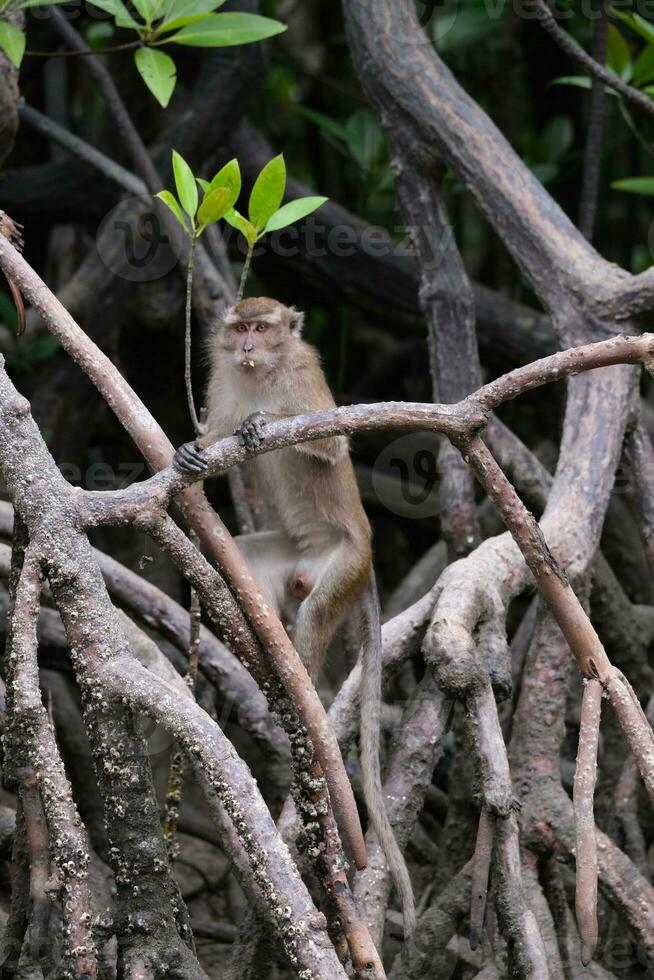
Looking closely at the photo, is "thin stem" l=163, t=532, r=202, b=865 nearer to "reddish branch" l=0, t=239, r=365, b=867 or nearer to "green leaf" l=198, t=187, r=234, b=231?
"reddish branch" l=0, t=239, r=365, b=867

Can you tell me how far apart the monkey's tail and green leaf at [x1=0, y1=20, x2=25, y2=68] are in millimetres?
1823

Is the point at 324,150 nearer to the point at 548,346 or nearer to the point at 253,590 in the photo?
the point at 548,346

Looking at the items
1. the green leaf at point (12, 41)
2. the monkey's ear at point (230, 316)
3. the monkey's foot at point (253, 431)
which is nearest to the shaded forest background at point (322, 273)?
the monkey's ear at point (230, 316)

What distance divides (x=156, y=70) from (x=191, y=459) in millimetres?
1360

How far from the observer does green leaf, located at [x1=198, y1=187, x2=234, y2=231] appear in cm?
247

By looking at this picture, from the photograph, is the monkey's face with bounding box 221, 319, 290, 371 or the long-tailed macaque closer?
the long-tailed macaque

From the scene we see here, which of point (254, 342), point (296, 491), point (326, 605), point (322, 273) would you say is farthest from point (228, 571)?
point (322, 273)

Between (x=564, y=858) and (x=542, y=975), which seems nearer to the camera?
(x=542, y=975)

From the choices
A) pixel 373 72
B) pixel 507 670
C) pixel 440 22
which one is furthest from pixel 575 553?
pixel 440 22

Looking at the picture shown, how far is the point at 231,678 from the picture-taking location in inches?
158

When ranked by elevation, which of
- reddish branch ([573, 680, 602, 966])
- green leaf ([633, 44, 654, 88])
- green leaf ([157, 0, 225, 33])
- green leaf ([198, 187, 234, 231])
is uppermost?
green leaf ([633, 44, 654, 88])

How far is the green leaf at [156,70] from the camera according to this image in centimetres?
316

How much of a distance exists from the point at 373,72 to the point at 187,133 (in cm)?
99

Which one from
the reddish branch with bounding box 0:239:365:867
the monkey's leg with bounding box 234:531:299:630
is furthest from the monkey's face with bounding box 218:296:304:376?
the reddish branch with bounding box 0:239:365:867
